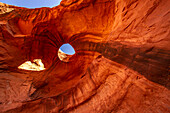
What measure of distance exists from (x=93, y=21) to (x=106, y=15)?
0.84m

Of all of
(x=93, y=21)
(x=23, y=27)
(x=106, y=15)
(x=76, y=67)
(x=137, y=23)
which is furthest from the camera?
(x=76, y=67)

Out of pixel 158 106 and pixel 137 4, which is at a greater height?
pixel 137 4

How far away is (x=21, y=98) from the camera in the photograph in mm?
3387

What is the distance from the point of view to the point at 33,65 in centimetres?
590

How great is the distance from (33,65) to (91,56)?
487cm

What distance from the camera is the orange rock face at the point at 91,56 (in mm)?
1366

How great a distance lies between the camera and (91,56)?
4914 mm

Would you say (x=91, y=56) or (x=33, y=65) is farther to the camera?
(x=33, y=65)

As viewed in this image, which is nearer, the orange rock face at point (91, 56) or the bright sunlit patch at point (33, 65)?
the orange rock face at point (91, 56)

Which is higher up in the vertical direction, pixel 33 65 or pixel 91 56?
pixel 91 56

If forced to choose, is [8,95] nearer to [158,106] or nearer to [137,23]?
[158,106]

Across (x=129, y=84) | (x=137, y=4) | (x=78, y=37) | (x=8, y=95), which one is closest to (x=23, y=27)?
(x=78, y=37)

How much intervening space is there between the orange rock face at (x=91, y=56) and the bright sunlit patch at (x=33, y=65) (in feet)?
1.10

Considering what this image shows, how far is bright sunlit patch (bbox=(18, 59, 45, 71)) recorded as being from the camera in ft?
17.0
